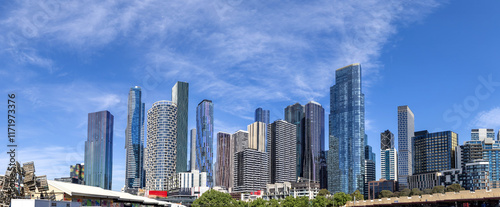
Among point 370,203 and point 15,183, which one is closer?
point 15,183

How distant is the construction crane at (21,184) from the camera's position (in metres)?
75.9

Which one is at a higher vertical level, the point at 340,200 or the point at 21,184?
the point at 21,184

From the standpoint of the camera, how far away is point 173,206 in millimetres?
149375

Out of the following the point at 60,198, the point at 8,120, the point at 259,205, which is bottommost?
the point at 259,205

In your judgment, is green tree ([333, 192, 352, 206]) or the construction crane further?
green tree ([333, 192, 352, 206])

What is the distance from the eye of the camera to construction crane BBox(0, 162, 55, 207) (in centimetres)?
7594

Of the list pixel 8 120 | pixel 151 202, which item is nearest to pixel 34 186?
pixel 8 120

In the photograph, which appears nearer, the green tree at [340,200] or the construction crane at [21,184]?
the construction crane at [21,184]

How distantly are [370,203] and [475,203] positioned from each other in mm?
45415

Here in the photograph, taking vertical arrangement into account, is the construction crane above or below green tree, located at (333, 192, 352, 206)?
above

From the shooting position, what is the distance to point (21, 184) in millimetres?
85875

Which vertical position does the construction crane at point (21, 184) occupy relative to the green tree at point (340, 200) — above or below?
above

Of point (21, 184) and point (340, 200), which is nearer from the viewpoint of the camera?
point (21, 184)

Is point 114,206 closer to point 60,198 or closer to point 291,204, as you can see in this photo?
point 60,198
